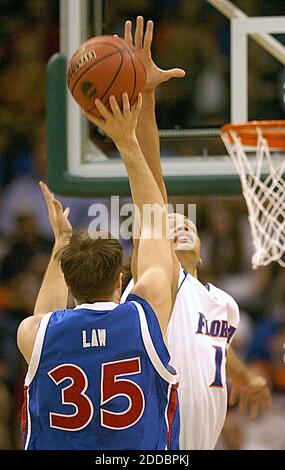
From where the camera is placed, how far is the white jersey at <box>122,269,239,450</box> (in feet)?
14.0

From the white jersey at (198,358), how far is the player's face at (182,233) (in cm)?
12

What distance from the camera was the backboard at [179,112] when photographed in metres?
4.54

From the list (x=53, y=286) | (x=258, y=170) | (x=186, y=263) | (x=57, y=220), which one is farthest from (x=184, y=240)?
(x=53, y=286)

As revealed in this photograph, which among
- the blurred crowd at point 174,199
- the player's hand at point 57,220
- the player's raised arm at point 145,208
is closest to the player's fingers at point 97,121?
the player's raised arm at point 145,208

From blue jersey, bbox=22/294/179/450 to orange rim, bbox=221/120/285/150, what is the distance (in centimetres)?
166

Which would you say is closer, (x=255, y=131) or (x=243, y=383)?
(x=255, y=131)

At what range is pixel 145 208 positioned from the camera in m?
2.92

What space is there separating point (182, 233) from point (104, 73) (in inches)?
51.7

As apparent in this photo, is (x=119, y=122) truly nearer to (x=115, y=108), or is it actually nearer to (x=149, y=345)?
(x=115, y=108)

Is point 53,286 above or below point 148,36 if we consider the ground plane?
below

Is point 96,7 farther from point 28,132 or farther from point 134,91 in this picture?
point 28,132

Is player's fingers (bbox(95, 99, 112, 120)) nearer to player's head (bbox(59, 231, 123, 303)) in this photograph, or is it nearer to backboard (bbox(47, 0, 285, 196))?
player's head (bbox(59, 231, 123, 303))

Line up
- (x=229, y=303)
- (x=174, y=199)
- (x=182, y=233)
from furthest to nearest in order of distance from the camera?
(x=174, y=199) → (x=229, y=303) → (x=182, y=233)
